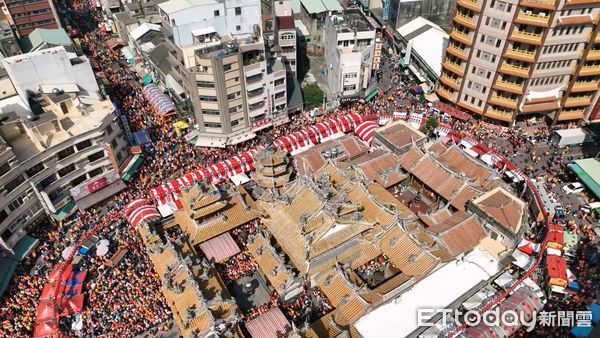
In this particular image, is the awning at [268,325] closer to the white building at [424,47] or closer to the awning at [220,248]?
the awning at [220,248]

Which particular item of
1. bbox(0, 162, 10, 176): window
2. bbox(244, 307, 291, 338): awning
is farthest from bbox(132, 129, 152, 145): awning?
bbox(244, 307, 291, 338): awning

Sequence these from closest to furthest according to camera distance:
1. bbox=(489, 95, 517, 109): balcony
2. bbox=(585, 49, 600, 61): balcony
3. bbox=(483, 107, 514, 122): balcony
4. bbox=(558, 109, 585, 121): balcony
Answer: bbox=(585, 49, 600, 61): balcony → bbox=(489, 95, 517, 109): balcony → bbox=(558, 109, 585, 121): balcony → bbox=(483, 107, 514, 122): balcony

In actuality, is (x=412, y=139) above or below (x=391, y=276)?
above

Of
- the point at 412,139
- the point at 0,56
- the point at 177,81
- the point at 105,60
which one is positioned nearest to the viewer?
the point at 412,139

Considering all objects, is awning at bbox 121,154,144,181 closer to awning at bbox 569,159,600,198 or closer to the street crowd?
the street crowd

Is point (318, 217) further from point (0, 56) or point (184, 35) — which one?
point (0, 56)

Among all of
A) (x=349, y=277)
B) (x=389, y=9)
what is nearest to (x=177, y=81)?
(x=349, y=277)
